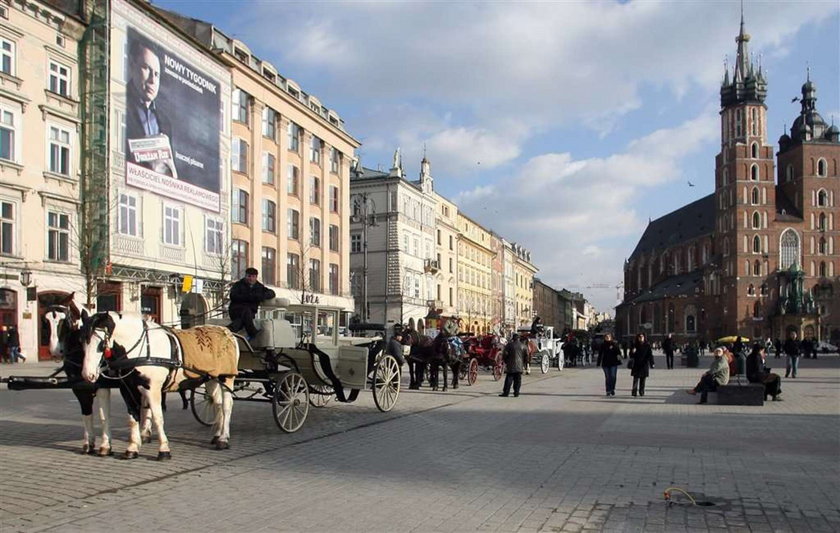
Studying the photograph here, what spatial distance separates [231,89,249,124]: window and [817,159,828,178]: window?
100 metres

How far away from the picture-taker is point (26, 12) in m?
29.3

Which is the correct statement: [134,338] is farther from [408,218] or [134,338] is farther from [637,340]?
[408,218]

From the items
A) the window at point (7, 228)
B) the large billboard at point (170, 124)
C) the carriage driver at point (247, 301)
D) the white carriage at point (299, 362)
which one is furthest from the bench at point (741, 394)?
the large billboard at point (170, 124)

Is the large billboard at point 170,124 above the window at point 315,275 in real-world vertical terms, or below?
above

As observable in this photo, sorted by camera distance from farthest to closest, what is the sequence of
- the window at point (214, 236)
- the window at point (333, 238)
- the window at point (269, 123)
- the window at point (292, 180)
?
the window at point (333, 238)
the window at point (292, 180)
the window at point (269, 123)
the window at point (214, 236)

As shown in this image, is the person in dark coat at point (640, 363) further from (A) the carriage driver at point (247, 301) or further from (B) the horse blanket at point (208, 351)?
(B) the horse blanket at point (208, 351)

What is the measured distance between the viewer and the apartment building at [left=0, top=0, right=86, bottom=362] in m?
28.5

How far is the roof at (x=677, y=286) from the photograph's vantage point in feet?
413

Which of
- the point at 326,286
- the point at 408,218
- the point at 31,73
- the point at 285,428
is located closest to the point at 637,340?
the point at 285,428

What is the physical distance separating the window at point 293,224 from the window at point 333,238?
219 inches

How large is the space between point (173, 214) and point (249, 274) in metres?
25.7

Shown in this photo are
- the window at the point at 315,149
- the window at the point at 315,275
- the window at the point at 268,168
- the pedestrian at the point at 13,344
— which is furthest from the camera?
the window at the point at 315,149

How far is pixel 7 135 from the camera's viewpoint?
1124 inches

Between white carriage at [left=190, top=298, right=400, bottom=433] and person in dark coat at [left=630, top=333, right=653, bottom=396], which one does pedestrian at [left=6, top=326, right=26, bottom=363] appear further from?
person in dark coat at [left=630, top=333, right=653, bottom=396]
